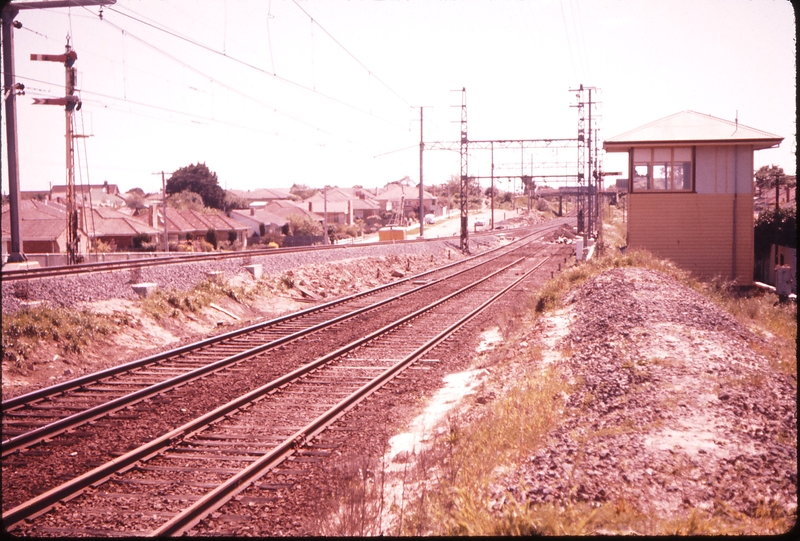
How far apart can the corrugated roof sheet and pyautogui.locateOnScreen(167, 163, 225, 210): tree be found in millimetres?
83909

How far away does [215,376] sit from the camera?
10750 millimetres

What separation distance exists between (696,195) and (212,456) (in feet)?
67.6

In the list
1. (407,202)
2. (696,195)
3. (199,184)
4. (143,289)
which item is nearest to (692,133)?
(696,195)

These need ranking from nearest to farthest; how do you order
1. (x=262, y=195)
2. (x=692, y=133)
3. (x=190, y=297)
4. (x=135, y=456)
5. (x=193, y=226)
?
1. (x=135, y=456)
2. (x=190, y=297)
3. (x=692, y=133)
4. (x=193, y=226)
5. (x=262, y=195)

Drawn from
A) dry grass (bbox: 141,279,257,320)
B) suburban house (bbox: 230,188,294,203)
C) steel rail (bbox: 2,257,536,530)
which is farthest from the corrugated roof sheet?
suburban house (bbox: 230,188,294,203)

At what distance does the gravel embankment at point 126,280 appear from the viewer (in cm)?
1376

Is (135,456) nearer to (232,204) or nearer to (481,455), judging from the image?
(481,455)

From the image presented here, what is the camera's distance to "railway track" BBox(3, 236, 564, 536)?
219 inches

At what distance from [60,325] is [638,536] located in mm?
12256

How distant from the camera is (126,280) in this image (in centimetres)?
1684

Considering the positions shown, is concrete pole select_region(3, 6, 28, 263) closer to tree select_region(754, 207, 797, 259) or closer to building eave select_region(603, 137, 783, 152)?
building eave select_region(603, 137, 783, 152)

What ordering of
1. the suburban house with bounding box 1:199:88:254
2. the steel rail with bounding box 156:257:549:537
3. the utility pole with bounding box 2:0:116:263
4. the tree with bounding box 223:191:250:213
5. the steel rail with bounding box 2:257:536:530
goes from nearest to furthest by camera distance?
1. the steel rail with bounding box 156:257:549:537
2. the steel rail with bounding box 2:257:536:530
3. the utility pole with bounding box 2:0:116:263
4. the suburban house with bounding box 1:199:88:254
5. the tree with bounding box 223:191:250:213

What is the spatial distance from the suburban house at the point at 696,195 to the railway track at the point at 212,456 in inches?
543

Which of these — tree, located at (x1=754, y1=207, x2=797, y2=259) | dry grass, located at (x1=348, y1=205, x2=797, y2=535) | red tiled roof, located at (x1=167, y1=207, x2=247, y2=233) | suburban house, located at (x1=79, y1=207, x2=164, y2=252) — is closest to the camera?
dry grass, located at (x1=348, y1=205, x2=797, y2=535)
